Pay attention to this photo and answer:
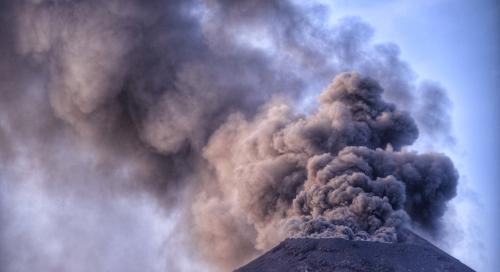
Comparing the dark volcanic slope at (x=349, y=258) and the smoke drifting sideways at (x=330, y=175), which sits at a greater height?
the smoke drifting sideways at (x=330, y=175)

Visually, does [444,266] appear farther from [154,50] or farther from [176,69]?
[154,50]

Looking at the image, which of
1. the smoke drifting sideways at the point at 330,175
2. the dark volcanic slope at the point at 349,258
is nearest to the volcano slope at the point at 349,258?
the dark volcanic slope at the point at 349,258

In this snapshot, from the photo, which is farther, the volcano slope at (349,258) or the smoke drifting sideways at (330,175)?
the smoke drifting sideways at (330,175)

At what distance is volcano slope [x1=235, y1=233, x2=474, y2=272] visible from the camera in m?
23.9

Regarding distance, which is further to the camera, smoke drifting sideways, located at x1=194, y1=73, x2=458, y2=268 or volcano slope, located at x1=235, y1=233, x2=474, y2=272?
smoke drifting sideways, located at x1=194, y1=73, x2=458, y2=268

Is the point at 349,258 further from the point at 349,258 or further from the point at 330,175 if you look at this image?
the point at 330,175

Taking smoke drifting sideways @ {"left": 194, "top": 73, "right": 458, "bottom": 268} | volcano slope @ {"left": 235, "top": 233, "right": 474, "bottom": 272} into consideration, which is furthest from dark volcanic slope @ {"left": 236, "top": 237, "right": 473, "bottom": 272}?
smoke drifting sideways @ {"left": 194, "top": 73, "right": 458, "bottom": 268}

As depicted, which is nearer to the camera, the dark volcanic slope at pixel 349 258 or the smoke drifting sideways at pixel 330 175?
the dark volcanic slope at pixel 349 258

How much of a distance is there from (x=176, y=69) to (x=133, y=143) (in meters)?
9.91

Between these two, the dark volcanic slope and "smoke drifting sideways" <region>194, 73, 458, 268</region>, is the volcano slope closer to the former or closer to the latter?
the dark volcanic slope

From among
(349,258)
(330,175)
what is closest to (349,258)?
(349,258)

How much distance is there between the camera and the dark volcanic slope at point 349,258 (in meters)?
24.0

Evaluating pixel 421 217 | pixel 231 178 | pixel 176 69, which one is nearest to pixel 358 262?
pixel 421 217

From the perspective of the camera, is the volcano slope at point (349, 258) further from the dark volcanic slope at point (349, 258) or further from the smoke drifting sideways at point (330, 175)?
the smoke drifting sideways at point (330, 175)
